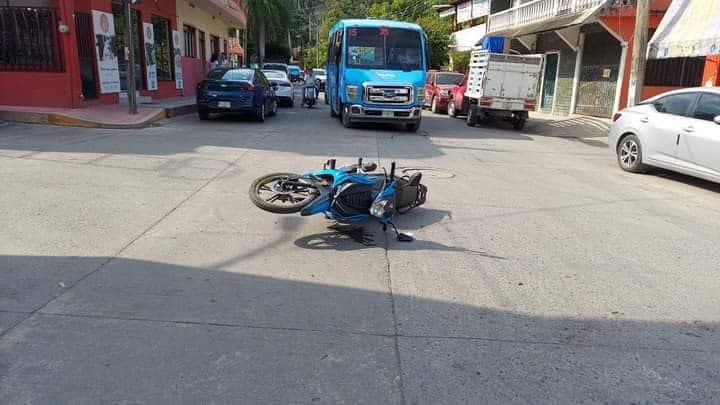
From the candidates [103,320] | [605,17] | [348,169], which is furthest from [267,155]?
[605,17]

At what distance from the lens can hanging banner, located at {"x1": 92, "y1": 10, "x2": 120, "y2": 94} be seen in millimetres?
16234

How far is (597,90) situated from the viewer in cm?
2077

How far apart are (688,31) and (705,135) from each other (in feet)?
24.6

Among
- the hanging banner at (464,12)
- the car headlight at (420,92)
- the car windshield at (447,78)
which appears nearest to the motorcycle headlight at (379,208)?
the car headlight at (420,92)

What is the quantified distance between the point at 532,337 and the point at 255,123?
44.3 feet

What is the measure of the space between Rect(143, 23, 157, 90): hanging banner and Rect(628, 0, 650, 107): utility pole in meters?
15.6

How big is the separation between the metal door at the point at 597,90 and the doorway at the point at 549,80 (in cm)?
254

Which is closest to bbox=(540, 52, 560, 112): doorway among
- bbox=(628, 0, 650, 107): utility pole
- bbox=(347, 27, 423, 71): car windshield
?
bbox=(628, 0, 650, 107): utility pole

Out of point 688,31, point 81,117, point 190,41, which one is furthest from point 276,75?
point 688,31

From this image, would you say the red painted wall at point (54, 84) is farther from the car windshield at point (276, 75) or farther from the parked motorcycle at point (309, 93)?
the parked motorcycle at point (309, 93)

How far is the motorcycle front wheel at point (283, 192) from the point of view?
534 cm

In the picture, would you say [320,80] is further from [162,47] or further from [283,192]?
[283,192]

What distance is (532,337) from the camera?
3814 millimetres

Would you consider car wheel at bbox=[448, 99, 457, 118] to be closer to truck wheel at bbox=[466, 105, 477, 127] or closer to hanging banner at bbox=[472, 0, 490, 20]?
truck wheel at bbox=[466, 105, 477, 127]
